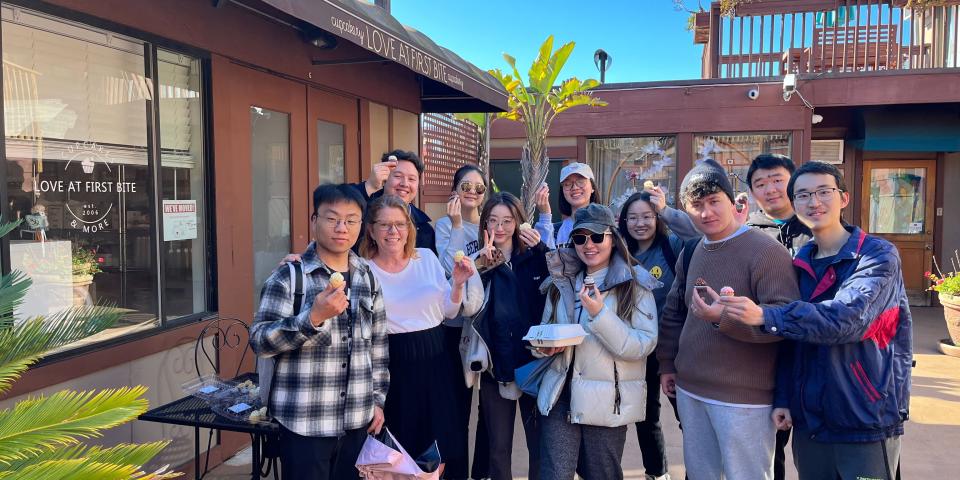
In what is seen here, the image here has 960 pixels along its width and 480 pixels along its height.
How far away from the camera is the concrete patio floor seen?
13.1 ft

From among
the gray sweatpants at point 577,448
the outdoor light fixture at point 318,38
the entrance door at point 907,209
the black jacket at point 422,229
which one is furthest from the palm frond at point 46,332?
the entrance door at point 907,209

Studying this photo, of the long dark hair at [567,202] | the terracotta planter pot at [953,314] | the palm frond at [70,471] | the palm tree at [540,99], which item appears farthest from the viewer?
the palm tree at [540,99]

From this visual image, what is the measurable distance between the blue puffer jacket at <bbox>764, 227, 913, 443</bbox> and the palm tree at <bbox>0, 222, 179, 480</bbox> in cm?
219

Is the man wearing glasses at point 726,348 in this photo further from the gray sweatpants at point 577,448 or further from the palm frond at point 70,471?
the palm frond at point 70,471

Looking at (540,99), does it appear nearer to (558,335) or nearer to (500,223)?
(500,223)

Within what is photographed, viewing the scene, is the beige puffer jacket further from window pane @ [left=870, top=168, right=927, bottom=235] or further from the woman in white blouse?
window pane @ [left=870, top=168, right=927, bottom=235]

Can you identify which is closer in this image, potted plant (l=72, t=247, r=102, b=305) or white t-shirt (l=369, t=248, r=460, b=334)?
white t-shirt (l=369, t=248, r=460, b=334)

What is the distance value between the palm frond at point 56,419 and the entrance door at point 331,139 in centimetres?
330

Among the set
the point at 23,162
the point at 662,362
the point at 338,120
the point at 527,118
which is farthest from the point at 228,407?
the point at 527,118

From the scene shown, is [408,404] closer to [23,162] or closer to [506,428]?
[506,428]

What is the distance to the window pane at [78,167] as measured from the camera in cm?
296

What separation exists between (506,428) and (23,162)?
277cm


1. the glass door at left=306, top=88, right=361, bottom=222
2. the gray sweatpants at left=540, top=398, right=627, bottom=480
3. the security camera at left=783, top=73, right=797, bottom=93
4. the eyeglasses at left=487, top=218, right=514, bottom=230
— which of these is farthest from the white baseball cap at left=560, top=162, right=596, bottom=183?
the security camera at left=783, top=73, right=797, bottom=93

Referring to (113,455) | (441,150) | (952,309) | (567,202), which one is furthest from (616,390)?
(441,150)
